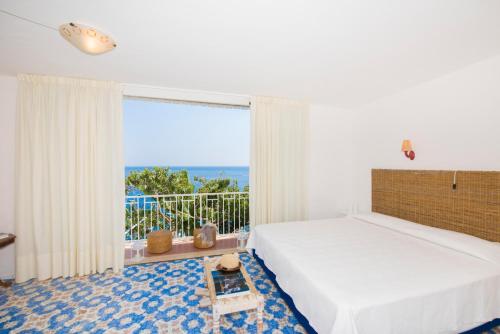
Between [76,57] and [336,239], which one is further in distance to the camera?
[336,239]

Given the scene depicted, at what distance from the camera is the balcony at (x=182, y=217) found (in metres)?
3.51

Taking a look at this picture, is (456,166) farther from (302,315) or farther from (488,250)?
(302,315)

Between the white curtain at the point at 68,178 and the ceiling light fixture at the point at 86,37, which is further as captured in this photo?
the white curtain at the point at 68,178

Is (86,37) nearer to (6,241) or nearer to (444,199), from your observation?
(6,241)

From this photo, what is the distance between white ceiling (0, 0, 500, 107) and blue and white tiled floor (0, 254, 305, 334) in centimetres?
261

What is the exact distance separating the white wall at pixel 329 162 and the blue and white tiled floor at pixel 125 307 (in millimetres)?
1983

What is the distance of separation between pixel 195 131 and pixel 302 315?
14183 mm

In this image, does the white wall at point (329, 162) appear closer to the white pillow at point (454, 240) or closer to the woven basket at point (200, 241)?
the white pillow at point (454, 240)

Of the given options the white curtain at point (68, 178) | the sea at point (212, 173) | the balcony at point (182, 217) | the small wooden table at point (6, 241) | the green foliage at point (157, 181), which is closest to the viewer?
the small wooden table at point (6, 241)

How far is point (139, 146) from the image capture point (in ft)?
42.7

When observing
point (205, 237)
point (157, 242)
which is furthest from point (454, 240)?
point (157, 242)

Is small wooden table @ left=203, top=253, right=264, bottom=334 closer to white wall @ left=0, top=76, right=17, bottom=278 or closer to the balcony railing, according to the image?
the balcony railing

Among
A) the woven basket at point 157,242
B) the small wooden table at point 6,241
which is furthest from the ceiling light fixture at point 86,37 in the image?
the woven basket at point 157,242

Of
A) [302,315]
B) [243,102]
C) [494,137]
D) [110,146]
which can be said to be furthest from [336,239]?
[110,146]
